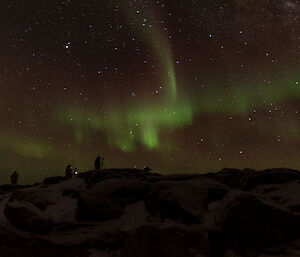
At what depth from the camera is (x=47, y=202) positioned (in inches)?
518

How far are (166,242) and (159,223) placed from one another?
676 mm

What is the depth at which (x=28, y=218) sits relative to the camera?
966 centimetres

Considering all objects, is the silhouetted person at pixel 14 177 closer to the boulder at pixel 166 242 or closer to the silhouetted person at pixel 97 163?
the silhouetted person at pixel 97 163

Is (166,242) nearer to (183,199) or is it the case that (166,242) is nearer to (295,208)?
(183,199)

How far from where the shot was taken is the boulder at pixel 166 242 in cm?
782

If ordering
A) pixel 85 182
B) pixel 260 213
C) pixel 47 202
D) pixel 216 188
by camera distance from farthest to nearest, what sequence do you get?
1. pixel 85 182
2. pixel 47 202
3. pixel 216 188
4. pixel 260 213

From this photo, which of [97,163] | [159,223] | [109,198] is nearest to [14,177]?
[97,163]

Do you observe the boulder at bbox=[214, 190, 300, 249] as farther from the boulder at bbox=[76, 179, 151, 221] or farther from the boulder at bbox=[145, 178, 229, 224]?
the boulder at bbox=[76, 179, 151, 221]

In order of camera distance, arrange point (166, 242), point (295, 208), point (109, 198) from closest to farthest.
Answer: point (166, 242) → point (295, 208) → point (109, 198)

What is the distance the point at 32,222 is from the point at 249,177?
8.54 m

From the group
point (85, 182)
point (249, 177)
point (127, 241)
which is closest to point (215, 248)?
point (127, 241)

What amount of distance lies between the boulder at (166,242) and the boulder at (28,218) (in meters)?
2.80

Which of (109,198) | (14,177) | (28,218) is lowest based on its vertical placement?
(28,218)

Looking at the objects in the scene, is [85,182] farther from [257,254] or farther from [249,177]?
[257,254]
